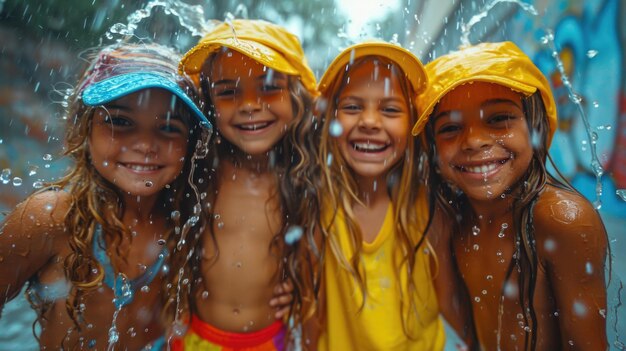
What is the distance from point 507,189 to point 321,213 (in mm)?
774

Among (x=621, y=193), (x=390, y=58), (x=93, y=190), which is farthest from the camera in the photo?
(x=621, y=193)

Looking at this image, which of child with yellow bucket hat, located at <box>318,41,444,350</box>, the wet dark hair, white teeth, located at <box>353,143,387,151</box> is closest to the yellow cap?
child with yellow bucket hat, located at <box>318,41,444,350</box>

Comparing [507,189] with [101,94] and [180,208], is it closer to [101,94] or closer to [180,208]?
[180,208]

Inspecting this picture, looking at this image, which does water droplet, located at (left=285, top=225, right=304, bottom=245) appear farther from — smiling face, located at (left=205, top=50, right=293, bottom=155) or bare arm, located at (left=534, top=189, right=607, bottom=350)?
bare arm, located at (left=534, top=189, right=607, bottom=350)

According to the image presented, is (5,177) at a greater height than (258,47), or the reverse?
(258,47)

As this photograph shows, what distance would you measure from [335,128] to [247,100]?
0.39m

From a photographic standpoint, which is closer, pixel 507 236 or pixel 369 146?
pixel 507 236

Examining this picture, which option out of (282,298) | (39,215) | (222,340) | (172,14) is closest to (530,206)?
(282,298)

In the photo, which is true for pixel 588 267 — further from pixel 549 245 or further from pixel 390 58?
pixel 390 58

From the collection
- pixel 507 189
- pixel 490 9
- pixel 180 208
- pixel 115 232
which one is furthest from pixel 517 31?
pixel 115 232

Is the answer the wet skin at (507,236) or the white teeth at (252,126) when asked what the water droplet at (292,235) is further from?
the wet skin at (507,236)

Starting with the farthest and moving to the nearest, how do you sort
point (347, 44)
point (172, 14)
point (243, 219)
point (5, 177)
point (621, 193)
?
point (172, 14)
point (5, 177)
point (347, 44)
point (621, 193)
point (243, 219)

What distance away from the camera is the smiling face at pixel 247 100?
187 cm

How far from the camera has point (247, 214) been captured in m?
1.97
